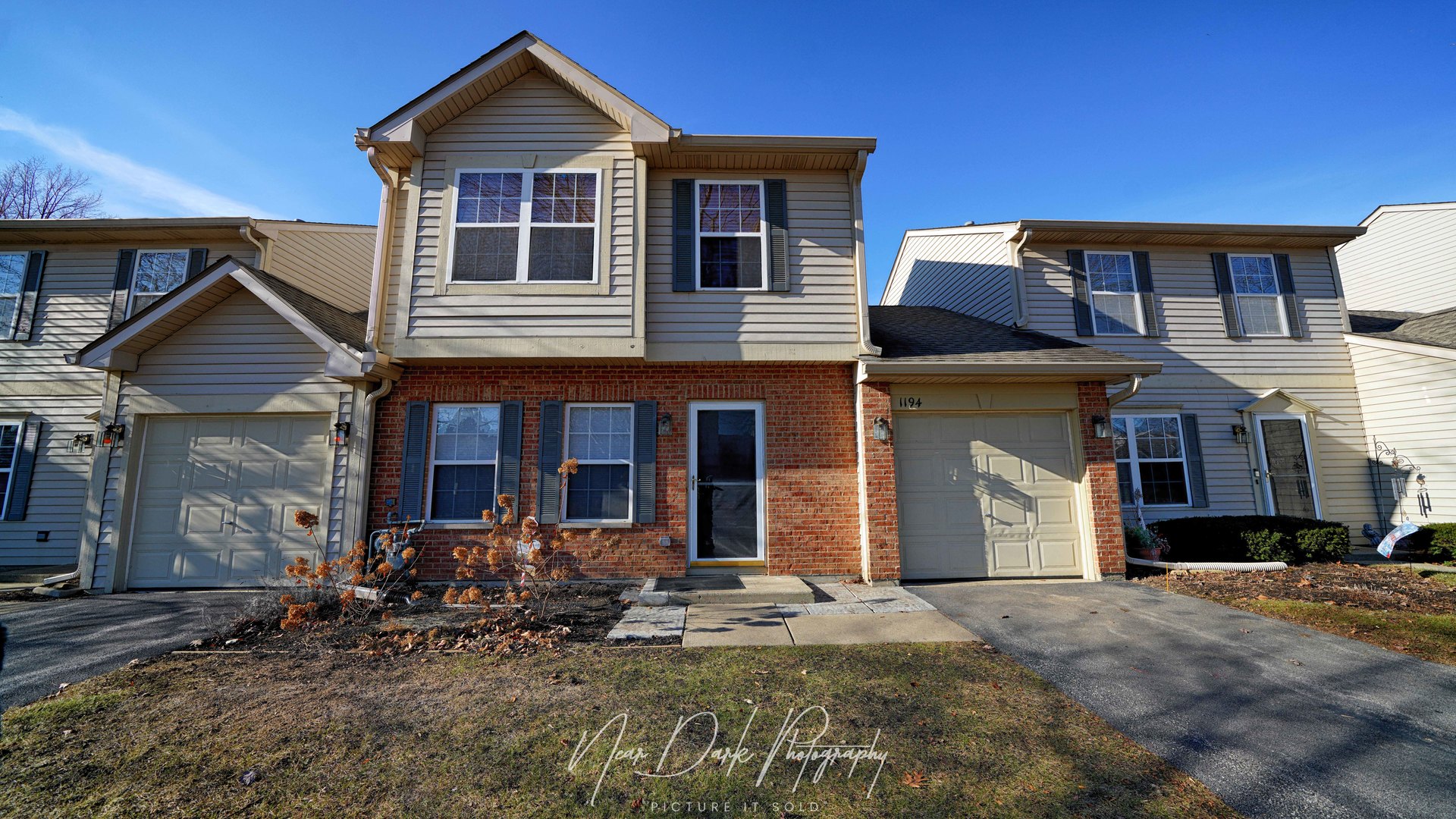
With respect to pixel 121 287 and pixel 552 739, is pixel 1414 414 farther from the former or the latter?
pixel 121 287

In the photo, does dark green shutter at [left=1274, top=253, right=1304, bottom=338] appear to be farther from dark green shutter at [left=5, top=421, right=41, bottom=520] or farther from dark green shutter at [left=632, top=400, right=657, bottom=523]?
dark green shutter at [left=5, top=421, right=41, bottom=520]

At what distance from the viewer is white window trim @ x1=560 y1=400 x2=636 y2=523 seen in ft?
24.0

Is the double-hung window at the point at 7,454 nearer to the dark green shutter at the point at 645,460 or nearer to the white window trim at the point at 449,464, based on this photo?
the white window trim at the point at 449,464

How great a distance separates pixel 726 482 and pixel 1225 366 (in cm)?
930

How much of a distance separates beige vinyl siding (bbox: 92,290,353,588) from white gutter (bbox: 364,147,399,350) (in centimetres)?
83

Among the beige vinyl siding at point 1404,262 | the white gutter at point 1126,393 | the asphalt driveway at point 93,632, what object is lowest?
the asphalt driveway at point 93,632

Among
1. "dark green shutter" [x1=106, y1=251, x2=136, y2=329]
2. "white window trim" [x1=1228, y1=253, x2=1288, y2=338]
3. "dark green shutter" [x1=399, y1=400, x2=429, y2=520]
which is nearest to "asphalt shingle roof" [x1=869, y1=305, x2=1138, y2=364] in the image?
"white window trim" [x1=1228, y1=253, x2=1288, y2=338]

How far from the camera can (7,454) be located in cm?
898

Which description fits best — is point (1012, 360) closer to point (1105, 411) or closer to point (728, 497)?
point (1105, 411)

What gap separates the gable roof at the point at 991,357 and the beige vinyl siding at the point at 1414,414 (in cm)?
613

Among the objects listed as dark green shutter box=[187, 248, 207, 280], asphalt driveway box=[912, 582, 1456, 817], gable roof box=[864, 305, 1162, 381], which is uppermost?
dark green shutter box=[187, 248, 207, 280]

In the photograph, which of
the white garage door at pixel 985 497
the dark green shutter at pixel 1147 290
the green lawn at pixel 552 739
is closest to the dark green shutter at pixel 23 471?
the green lawn at pixel 552 739

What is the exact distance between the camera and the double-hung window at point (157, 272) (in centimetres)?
956

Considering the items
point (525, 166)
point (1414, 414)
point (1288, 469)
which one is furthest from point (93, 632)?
point (1414, 414)
